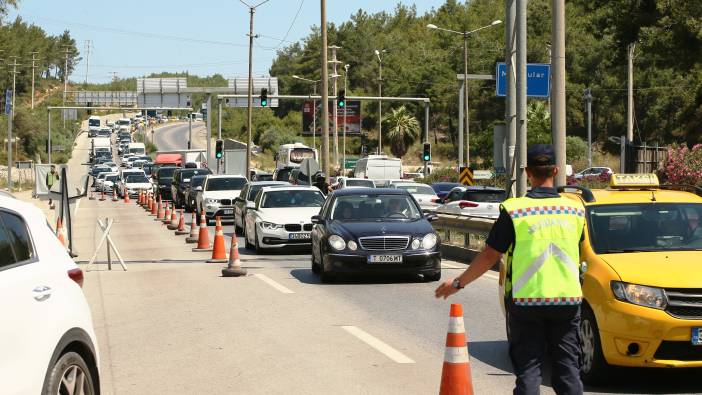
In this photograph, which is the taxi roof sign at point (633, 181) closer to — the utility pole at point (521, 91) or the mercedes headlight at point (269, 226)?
the utility pole at point (521, 91)

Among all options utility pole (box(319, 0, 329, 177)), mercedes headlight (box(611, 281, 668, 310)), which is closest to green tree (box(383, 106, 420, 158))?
utility pole (box(319, 0, 329, 177))

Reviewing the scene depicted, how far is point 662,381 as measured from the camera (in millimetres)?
9391

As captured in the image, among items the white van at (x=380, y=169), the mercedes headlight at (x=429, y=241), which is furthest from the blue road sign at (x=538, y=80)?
the white van at (x=380, y=169)

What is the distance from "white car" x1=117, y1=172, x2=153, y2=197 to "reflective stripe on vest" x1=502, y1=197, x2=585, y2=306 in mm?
62971

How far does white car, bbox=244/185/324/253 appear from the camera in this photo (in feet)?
82.0

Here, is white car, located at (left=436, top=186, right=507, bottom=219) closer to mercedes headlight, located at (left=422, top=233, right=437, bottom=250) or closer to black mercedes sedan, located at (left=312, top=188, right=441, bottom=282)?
black mercedes sedan, located at (left=312, top=188, right=441, bottom=282)

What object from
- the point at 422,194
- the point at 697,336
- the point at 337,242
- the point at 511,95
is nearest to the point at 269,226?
the point at 511,95

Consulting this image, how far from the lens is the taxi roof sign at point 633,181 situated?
1036 cm

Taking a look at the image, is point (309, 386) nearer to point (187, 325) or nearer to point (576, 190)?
point (576, 190)

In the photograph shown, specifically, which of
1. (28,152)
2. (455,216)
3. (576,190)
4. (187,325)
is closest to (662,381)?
(576,190)

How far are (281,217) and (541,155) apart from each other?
61.8 feet

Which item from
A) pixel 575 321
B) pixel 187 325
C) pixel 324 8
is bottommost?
pixel 187 325

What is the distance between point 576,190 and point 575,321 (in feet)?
12.3

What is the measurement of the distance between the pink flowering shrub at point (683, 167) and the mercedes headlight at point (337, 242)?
21.3 meters
